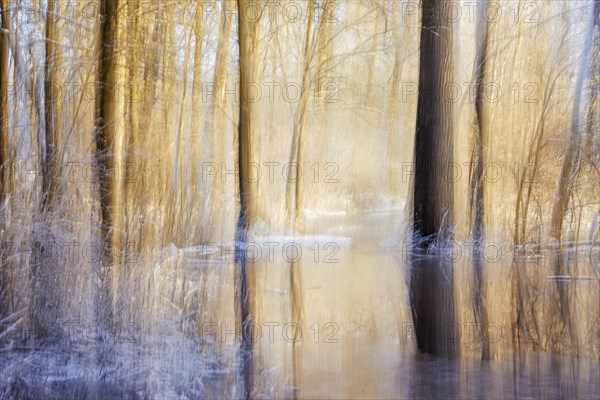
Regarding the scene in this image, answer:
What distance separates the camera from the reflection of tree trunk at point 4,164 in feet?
5.69

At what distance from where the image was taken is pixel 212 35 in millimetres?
1751

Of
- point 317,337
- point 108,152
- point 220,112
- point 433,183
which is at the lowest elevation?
point 317,337

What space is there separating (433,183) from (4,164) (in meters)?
1.47

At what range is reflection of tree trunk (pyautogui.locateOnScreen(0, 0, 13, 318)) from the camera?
1734mm

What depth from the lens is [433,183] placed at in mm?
1746

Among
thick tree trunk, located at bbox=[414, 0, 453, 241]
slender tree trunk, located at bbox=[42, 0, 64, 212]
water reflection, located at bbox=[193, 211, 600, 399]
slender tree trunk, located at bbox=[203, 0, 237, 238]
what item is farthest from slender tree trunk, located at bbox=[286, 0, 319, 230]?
slender tree trunk, located at bbox=[42, 0, 64, 212]

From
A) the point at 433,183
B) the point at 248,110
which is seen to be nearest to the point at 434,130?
the point at 433,183

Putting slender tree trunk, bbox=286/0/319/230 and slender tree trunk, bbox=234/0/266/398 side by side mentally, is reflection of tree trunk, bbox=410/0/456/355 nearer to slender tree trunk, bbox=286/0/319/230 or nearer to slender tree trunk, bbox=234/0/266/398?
slender tree trunk, bbox=286/0/319/230

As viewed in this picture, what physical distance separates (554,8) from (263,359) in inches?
60.9

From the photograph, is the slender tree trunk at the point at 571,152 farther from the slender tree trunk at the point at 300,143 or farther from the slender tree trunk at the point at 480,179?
the slender tree trunk at the point at 300,143

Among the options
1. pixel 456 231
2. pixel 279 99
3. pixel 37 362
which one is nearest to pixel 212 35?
pixel 279 99

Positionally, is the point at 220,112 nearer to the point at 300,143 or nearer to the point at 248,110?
the point at 248,110

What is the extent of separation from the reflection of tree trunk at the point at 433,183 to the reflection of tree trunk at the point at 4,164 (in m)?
1.38

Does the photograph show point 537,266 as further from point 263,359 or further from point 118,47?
point 118,47
